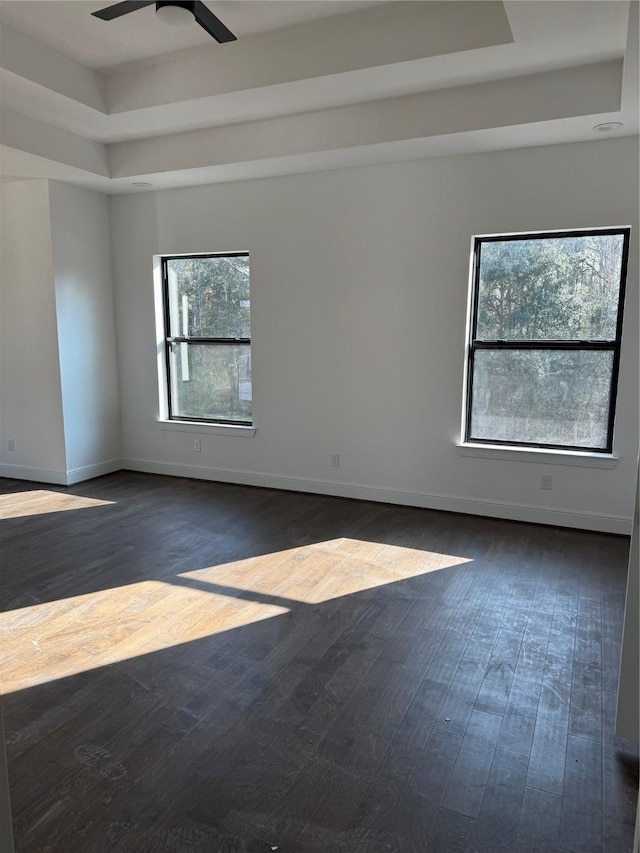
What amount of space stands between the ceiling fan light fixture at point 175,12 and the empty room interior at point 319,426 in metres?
0.03

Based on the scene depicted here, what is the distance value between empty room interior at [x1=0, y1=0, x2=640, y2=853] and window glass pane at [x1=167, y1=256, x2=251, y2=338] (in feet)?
0.08

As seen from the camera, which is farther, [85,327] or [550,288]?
[85,327]

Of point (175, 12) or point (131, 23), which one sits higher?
point (131, 23)

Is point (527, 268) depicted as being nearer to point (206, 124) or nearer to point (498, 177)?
point (498, 177)

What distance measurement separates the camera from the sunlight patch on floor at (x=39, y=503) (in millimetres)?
4492

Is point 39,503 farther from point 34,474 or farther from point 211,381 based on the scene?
point 211,381

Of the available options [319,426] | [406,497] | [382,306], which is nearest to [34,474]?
[319,426]

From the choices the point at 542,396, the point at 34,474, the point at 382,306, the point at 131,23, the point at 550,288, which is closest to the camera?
the point at 131,23

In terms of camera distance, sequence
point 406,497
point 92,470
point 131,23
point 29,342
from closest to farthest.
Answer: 1. point 131,23
2. point 406,497
3. point 29,342
4. point 92,470

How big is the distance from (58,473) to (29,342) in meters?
1.25

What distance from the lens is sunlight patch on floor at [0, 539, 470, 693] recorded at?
2492 mm

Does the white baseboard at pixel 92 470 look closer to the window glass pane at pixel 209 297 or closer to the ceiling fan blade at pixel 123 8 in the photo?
the window glass pane at pixel 209 297

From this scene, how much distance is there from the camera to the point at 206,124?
13.6ft

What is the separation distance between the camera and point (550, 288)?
4.03 meters
